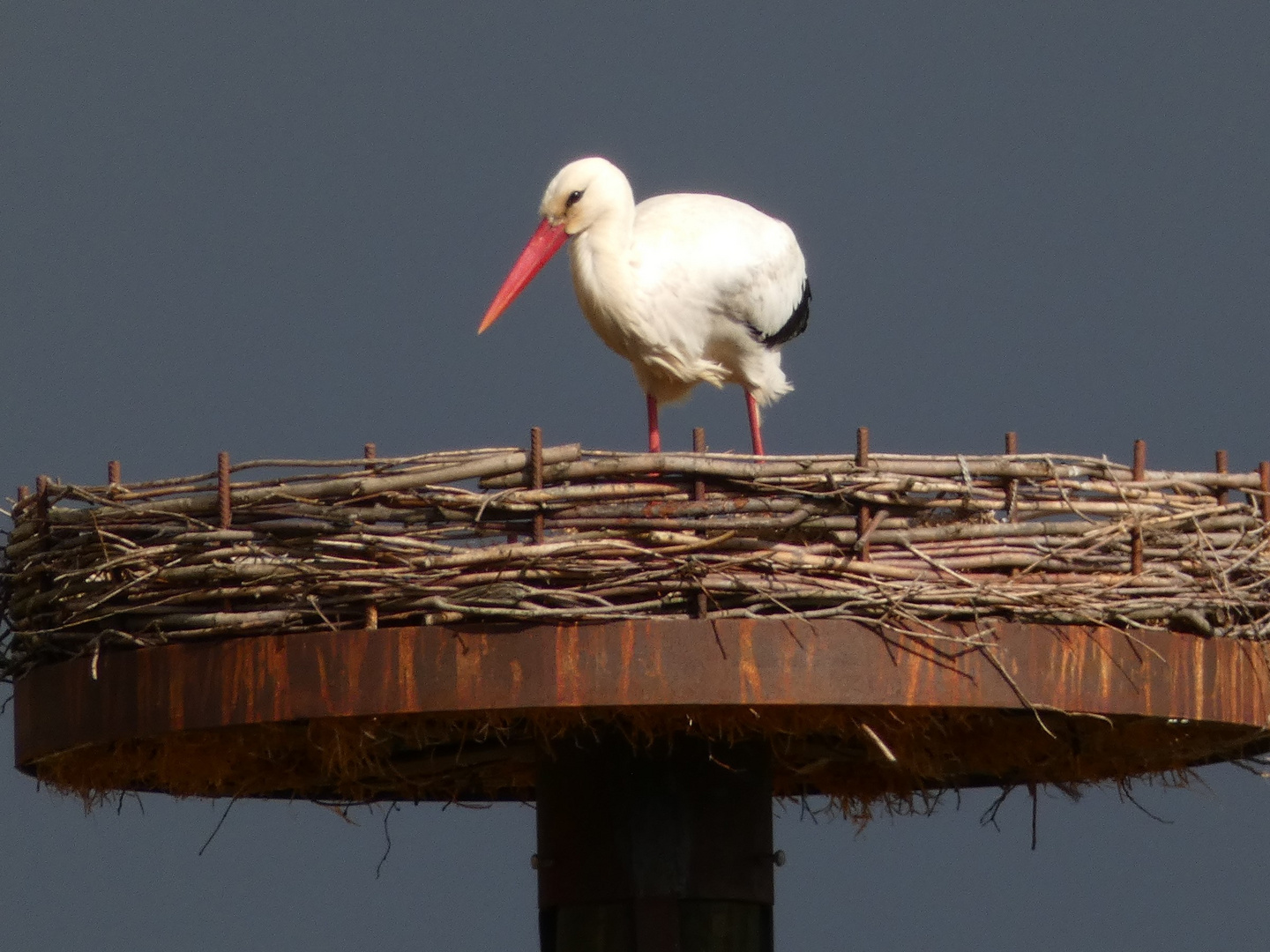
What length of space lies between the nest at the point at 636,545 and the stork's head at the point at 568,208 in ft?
6.97

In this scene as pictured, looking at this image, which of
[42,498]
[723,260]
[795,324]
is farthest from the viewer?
[795,324]

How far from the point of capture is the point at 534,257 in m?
11.6

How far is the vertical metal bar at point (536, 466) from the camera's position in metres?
9.35

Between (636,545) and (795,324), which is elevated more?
(795,324)

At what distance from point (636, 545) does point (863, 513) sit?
76 cm

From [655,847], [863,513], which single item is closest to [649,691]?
[863,513]

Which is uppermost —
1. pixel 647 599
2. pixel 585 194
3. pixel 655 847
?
pixel 585 194

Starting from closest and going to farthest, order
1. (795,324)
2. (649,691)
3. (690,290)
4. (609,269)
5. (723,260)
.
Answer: (649,691) < (609,269) < (690,290) < (723,260) < (795,324)

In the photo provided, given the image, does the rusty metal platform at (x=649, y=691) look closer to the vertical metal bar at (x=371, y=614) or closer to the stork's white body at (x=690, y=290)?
the vertical metal bar at (x=371, y=614)

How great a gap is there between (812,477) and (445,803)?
129 inches

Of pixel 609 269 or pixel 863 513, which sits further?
pixel 609 269

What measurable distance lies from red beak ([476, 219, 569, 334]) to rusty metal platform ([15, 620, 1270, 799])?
74.6 inches

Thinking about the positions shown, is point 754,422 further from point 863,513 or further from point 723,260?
point 863,513

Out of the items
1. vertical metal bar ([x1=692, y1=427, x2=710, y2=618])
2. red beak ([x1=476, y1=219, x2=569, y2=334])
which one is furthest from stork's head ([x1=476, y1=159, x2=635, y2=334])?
vertical metal bar ([x1=692, y1=427, x2=710, y2=618])
